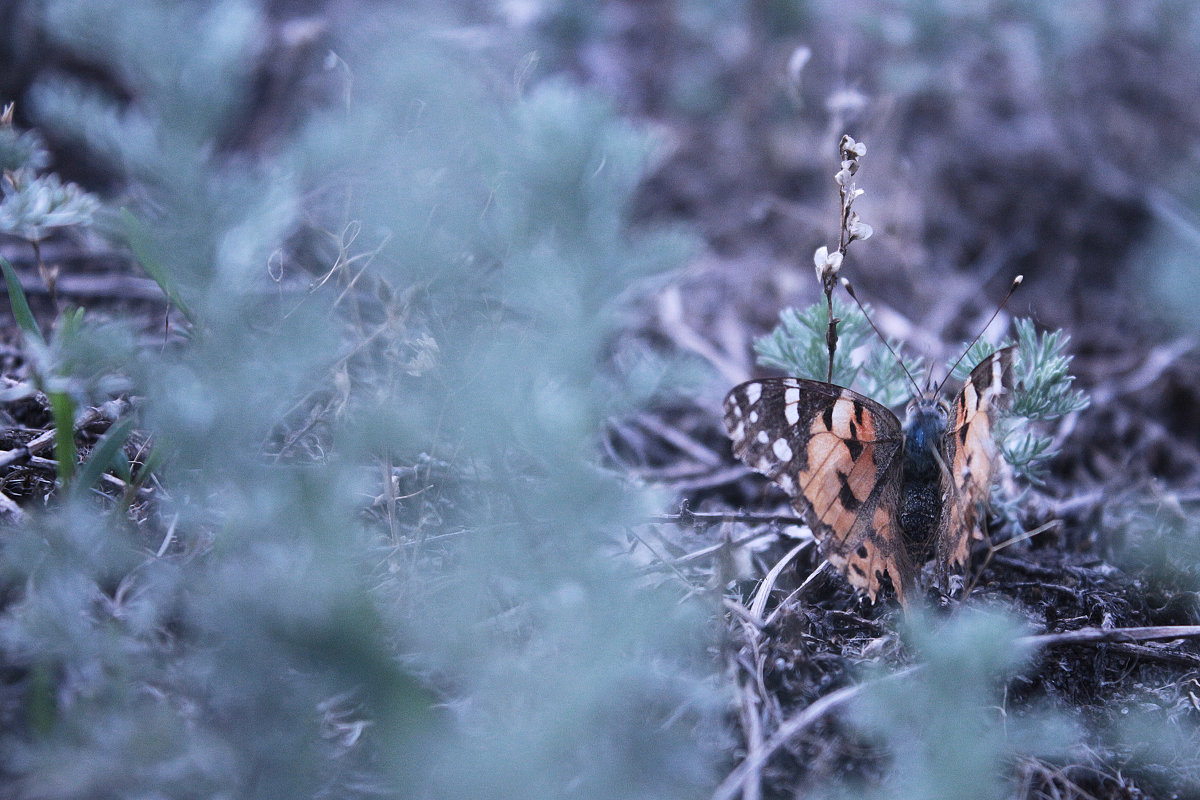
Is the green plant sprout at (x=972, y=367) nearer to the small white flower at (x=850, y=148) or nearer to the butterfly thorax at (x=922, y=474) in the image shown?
the butterfly thorax at (x=922, y=474)

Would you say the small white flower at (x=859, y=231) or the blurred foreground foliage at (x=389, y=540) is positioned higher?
the small white flower at (x=859, y=231)

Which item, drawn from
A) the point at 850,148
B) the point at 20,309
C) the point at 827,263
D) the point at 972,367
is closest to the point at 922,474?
the point at 972,367

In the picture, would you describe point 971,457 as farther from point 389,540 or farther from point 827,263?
point 389,540

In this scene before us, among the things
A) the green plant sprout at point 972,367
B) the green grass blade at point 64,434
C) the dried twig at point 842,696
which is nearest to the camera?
the dried twig at point 842,696

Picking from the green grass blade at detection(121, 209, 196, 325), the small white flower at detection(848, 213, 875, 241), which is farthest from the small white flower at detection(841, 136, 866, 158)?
the green grass blade at detection(121, 209, 196, 325)

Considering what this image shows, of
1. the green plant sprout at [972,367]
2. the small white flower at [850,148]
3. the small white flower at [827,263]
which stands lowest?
the green plant sprout at [972,367]

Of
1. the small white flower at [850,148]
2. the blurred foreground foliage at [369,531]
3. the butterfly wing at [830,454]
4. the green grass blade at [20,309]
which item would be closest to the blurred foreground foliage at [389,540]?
the blurred foreground foliage at [369,531]
